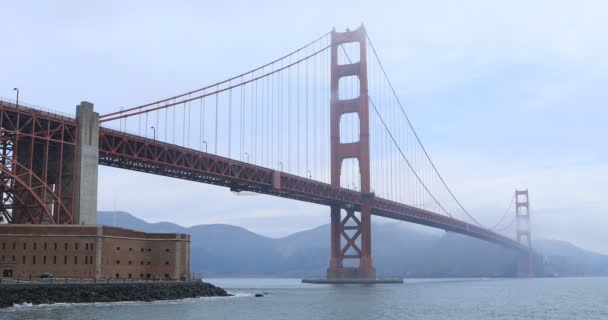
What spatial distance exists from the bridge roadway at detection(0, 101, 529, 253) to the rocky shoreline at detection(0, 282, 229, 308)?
1446 cm

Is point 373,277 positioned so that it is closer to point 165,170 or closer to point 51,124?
point 165,170

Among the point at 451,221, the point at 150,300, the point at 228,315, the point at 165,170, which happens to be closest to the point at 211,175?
the point at 165,170

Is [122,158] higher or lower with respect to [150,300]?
higher

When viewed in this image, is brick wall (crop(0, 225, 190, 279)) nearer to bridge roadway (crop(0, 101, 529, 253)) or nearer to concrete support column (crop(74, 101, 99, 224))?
concrete support column (crop(74, 101, 99, 224))

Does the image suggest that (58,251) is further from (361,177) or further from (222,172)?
(361,177)

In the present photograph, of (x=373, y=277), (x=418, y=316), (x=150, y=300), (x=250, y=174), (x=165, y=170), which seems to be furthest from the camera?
(x=373, y=277)

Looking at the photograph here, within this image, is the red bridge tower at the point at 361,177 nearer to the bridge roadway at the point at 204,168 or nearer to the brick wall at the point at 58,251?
the bridge roadway at the point at 204,168

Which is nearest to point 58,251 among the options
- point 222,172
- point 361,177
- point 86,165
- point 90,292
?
point 90,292

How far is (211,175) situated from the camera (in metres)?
87.1

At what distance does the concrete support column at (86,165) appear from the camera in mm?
69125

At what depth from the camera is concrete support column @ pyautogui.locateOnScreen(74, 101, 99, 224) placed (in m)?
69.1

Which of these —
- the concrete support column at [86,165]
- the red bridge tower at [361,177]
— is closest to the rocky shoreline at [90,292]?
the concrete support column at [86,165]

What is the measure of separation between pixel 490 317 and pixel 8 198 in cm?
3926

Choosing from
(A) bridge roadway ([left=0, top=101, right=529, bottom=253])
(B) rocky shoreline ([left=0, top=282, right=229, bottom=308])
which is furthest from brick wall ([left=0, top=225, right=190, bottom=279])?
(A) bridge roadway ([left=0, top=101, right=529, bottom=253])
